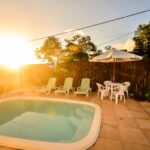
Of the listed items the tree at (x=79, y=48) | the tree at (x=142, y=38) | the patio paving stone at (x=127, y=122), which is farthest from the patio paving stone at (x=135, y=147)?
the tree at (x=79, y=48)

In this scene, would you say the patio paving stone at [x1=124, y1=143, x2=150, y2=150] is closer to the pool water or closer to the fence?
the pool water

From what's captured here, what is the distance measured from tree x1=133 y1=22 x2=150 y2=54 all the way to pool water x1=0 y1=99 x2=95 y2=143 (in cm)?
1411

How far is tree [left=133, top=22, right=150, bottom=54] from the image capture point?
18.7 m

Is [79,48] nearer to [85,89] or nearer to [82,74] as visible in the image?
[82,74]

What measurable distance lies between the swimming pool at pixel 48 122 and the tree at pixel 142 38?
46.2ft

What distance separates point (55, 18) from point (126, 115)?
7100 mm

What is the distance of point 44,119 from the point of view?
25.1 feet

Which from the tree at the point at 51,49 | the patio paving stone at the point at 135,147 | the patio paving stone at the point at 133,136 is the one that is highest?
the tree at the point at 51,49

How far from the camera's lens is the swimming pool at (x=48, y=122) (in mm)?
3998

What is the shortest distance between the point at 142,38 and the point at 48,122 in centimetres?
1601

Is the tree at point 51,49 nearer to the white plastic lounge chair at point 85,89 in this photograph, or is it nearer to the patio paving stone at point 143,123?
the white plastic lounge chair at point 85,89

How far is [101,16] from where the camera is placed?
10.6m

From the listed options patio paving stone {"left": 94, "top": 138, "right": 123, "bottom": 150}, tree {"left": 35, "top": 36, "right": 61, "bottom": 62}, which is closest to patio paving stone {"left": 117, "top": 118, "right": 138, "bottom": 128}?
patio paving stone {"left": 94, "top": 138, "right": 123, "bottom": 150}

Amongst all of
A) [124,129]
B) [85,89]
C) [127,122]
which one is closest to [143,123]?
[127,122]
